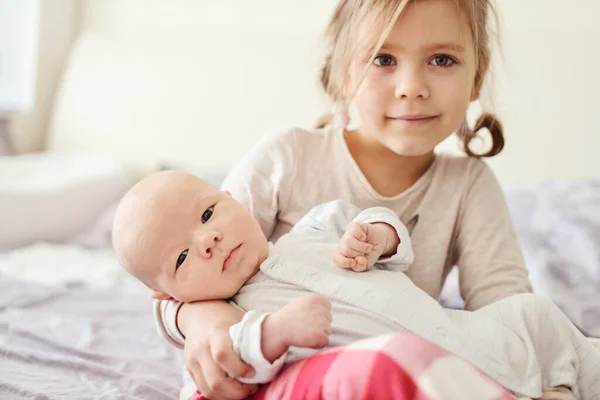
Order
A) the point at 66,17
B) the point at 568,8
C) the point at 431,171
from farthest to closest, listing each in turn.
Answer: the point at 66,17
the point at 568,8
the point at 431,171

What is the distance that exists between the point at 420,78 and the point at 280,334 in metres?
0.46

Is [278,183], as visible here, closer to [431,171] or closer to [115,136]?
[431,171]

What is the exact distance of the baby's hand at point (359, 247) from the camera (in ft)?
2.73

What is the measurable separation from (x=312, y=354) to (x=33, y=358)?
1.94ft

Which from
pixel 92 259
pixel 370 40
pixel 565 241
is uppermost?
pixel 370 40

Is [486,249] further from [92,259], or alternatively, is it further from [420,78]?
[92,259]

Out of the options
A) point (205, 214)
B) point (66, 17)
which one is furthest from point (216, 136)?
point (205, 214)

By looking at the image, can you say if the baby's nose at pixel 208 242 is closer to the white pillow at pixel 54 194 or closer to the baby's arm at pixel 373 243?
the baby's arm at pixel 373 243

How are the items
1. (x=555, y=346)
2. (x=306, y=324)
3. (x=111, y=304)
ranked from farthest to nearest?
(x=111, y=304), (x=555, y=346), (x=306, y=324)

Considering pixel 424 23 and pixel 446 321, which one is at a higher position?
pixel 424 23

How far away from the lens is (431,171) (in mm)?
1127

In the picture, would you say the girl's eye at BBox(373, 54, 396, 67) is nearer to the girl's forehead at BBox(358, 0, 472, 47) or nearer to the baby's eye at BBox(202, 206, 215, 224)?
the girl's forehead at BBox(358, 0, 472, 47)

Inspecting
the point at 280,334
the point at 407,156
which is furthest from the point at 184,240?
the point at 407,156

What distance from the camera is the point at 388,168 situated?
3.67ft
